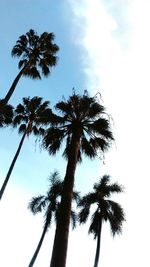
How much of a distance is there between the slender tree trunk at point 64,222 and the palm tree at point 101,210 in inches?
612

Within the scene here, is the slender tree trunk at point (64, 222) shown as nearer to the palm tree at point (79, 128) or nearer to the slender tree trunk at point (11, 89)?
the palm tree at point (79, 128)

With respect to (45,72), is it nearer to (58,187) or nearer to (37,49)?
(37,49)

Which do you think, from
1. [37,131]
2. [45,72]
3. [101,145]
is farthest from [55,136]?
[37,131]

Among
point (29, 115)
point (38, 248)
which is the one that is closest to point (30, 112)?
point (29, 115)

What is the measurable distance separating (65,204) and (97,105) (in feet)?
19.2

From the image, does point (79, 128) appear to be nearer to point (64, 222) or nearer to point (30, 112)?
point (64, 222)

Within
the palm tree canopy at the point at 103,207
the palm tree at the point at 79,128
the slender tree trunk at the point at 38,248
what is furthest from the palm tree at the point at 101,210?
the palm tree at the point at 79,128

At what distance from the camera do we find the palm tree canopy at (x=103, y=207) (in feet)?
90.9

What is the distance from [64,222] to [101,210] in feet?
60.5

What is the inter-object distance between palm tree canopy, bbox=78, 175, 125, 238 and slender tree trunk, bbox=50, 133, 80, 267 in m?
15.5

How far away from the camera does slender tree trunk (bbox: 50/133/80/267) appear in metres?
10.5

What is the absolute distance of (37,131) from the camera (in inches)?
1210

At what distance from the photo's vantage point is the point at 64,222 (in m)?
11.4

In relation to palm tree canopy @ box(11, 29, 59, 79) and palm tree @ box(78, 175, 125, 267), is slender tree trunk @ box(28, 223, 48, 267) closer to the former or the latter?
palm tree @ box(78, 175, 125, 267)
